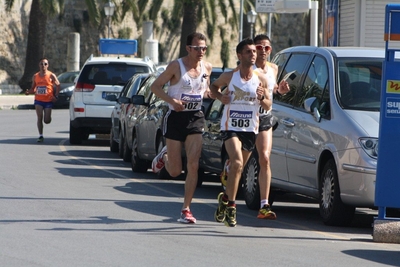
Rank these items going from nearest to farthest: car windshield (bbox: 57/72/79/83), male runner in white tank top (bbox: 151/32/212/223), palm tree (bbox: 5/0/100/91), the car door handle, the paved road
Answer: the paved road < male runner in white tank top (bbox: 151/32/212/223) < the car door handle < car windshield (bbox: 57/72/79/83) < palm tree (bbox: 5/0/100/91)

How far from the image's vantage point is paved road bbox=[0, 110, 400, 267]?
7.94 m

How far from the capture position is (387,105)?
9.33 m

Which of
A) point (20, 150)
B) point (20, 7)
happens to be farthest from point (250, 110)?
point (20, 7)

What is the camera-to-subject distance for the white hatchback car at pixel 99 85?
21.3 m

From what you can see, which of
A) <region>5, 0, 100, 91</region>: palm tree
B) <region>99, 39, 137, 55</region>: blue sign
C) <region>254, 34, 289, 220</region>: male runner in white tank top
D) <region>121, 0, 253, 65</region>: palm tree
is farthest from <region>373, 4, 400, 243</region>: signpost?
<region>5, 0, 100, 91</region>: palm tree

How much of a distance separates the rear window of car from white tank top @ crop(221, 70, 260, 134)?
1137cm

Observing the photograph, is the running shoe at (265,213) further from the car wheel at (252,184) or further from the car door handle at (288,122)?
the car door handle at (288,122)

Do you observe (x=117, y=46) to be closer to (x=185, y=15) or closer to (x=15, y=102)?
(x=185, y=15)

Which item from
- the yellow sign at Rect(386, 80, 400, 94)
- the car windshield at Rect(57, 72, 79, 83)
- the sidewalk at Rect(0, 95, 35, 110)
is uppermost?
the yellow sign at Rect(386, 80, 400, 94)

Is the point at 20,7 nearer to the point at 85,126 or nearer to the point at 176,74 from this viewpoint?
the point at 85,126

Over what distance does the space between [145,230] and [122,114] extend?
934 centimetres

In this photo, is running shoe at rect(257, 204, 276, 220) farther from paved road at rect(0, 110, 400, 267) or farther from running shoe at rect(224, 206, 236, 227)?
running shoe at rect(224, 206, 236, 227)

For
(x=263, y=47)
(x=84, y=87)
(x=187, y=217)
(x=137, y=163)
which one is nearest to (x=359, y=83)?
(x=263, y=47)

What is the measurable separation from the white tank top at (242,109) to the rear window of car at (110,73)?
11366 millimetres
